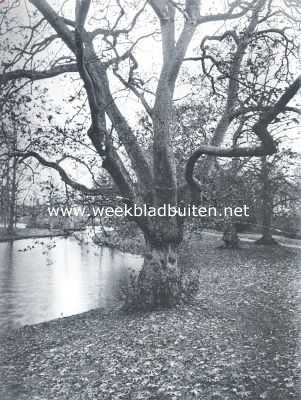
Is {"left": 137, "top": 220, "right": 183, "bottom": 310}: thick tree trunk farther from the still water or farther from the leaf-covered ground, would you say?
the still water

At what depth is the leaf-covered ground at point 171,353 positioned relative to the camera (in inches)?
243

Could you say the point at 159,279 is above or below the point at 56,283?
above

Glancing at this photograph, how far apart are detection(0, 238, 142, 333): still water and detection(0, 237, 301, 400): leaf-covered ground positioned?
2.11 meters

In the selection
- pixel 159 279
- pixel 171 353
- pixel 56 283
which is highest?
pixel 159 279

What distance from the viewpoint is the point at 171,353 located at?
24.3 ft

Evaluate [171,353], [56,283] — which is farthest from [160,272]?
[56,283]

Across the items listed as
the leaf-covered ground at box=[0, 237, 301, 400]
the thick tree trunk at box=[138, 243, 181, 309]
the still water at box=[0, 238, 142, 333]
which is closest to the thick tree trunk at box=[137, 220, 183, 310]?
the thick tree trunk at box=[138, 243, 181, 309]

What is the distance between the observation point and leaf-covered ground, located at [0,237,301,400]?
20.3ft

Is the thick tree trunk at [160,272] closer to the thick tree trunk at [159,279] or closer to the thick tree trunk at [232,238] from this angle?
the thick tree trunk at [159,279]

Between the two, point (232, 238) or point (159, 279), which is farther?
point (232, 238)

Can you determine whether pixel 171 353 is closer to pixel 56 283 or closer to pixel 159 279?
pixel 159 279

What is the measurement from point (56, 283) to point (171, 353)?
44.6 ft

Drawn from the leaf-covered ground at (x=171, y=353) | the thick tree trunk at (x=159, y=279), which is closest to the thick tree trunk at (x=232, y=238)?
the leaf-covered ground at (x=171, y=353)

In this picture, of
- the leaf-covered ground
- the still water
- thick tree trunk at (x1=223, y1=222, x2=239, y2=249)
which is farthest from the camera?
thick tree trunk at (x1=223, y1=222, x2=239, y2=249)
